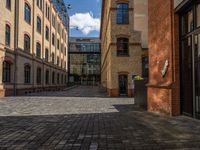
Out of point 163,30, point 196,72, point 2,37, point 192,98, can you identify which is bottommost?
point 192,98

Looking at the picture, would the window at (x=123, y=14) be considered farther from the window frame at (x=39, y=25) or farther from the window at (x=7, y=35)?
the window frame at (x=39, y=25)

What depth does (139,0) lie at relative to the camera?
26.5 metres

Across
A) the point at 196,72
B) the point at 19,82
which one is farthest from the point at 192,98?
the point at 19,82

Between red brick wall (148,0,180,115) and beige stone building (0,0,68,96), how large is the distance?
1675cm

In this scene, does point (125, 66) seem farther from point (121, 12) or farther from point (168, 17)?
point (168, 17)

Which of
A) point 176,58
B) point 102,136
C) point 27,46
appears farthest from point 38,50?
point 102,136

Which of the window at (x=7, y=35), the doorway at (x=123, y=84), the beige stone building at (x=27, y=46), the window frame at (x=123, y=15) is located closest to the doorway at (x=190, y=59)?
the doorway at (x=123, y=84)

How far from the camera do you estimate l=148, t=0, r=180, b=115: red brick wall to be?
11.0 metres

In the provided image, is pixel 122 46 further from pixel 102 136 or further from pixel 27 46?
pixel 102 136

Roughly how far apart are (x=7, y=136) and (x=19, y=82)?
23963 mm

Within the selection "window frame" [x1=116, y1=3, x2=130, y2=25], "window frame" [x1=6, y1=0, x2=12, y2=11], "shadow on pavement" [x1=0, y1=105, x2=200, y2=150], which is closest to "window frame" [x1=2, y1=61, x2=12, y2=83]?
"window frame" [x1=6, y1=0, x2=12, y2=11]

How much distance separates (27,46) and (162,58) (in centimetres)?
2467

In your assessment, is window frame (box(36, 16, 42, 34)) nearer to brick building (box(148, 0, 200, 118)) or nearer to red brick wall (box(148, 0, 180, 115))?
red brick wall (box(148, 0, 180, 115))

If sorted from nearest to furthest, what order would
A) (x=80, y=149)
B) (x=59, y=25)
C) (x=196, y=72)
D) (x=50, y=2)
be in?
(x=80, y=149)
(x=196, y=72)
(x=50, y=2)
(x=59, y=25)
